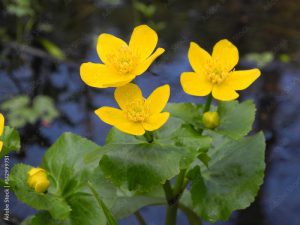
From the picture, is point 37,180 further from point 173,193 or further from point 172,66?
point 172,66

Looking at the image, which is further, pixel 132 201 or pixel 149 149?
pixel 132 201

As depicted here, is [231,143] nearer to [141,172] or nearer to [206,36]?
[141,172]

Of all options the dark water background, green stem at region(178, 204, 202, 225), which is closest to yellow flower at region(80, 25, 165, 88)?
green stem at region(178, 204, 202, 225)

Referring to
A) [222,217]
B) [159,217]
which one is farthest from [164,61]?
[222,217]

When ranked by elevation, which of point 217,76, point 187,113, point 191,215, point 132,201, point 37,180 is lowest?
point 191,215

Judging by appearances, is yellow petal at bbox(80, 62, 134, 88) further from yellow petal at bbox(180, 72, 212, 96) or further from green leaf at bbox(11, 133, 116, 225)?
green leaf at bbox(11, 133, 116, 225)

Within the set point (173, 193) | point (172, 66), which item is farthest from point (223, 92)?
point (172, 66)

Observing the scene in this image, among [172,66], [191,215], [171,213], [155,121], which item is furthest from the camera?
[172,66]
